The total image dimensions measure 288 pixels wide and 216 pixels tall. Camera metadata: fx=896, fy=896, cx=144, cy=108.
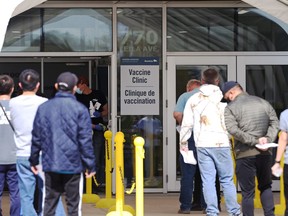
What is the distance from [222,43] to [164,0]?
1.37 metres

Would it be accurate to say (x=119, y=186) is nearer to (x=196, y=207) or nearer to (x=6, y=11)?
(x=196, y=207)

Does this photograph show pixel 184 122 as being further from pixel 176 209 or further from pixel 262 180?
pixel 176 209

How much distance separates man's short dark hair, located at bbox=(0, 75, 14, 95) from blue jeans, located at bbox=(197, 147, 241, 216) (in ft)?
Answer: 8.37

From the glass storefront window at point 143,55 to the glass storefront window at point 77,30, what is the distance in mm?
268

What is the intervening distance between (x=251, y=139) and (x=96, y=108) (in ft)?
19.2

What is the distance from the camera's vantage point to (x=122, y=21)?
16312 mm

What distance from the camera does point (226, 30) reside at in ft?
54.4

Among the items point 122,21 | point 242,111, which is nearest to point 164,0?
point 122,21

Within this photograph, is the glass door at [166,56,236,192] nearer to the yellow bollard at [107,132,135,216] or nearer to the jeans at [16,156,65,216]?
the yellow bollard at [107,132,135,216]

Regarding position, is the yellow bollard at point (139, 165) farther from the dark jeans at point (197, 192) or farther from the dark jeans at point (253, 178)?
the dark jeans at point (197, 192)

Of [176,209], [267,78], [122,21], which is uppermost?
[122,21]

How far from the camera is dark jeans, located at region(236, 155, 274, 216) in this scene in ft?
36.0

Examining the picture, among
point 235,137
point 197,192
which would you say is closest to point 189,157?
point 235,137

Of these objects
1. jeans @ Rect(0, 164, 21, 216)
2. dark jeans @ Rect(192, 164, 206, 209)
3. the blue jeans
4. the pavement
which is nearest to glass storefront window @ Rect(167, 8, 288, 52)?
the pavement
